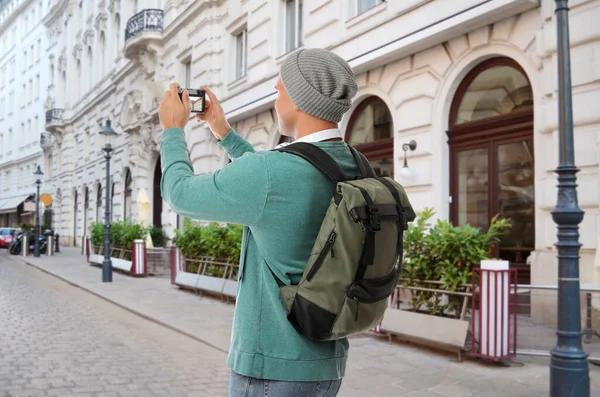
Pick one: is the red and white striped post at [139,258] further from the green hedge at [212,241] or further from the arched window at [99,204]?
the arched window at [99,204]

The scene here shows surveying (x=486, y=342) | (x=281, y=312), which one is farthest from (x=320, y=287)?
(x=486, y=342)

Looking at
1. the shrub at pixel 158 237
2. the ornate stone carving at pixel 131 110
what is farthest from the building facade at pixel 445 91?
the ornate stone carving at pixel 131 110

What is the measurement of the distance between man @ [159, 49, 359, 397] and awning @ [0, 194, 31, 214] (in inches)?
2132

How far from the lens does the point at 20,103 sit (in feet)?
182

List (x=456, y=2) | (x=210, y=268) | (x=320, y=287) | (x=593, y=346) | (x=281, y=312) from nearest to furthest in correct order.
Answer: (x=320, y=287) → (x=281, y=312) → (x=593, y=346) → (x=456, y=2) → (x=210, y=268)

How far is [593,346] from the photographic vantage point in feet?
20.7

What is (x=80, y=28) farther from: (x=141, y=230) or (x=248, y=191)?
(x=248, y=191)

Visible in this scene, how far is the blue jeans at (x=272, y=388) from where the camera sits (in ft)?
5.58

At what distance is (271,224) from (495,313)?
5321 millimetres

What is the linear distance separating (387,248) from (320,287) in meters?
0.24

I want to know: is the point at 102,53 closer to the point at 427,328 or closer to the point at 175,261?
the point at 175,261

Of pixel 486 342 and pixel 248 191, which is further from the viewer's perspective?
pixel 486 342

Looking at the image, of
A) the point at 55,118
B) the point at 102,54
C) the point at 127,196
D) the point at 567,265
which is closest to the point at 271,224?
the point at 567,265

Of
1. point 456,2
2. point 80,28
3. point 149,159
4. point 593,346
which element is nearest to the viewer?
point 593,346
